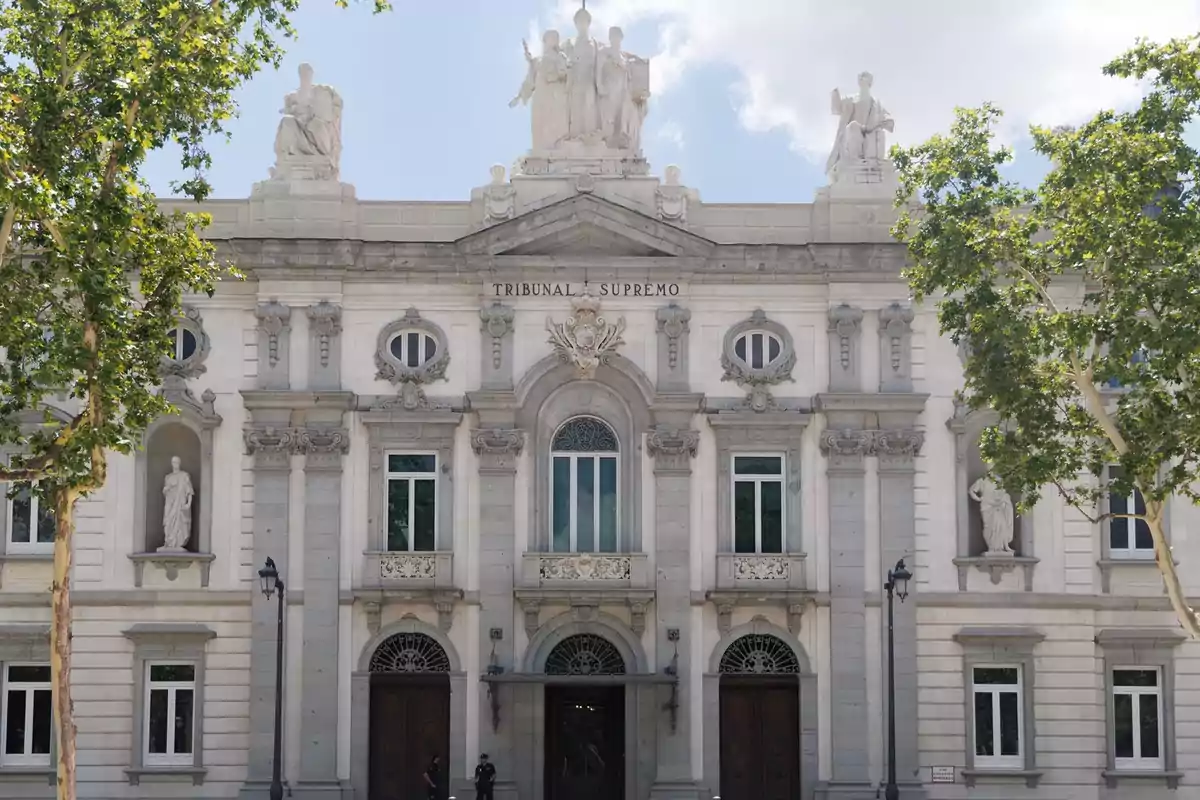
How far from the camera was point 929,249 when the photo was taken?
29.7 metres

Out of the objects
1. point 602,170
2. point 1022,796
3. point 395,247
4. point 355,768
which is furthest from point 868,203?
point 355,768

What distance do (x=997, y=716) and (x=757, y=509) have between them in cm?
649

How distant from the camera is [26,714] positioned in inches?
1428

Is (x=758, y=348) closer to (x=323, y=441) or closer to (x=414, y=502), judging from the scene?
(x=414, y=502)

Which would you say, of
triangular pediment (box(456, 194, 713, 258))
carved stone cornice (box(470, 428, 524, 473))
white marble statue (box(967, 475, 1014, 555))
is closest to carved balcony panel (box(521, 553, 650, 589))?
carved stone cornice (box(470, 428, 524, 473))

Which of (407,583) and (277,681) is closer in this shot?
(277,681)

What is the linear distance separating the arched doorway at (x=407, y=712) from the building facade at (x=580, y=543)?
0.06m

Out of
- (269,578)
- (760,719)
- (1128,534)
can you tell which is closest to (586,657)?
(760,719)

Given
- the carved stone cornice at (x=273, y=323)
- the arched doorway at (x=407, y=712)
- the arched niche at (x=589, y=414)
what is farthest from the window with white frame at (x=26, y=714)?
the arched niche at (x=589, y=414)

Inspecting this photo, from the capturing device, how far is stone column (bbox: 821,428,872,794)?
3594 centimetres

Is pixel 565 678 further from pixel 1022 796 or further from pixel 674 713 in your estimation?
pixel 1022 796

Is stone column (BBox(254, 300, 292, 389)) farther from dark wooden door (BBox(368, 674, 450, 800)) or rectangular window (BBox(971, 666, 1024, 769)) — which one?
rectangular window (BBox(971, 666, 1024, 769))

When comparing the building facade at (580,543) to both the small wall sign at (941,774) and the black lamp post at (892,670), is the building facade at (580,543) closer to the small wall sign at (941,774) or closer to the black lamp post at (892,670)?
the small wall sign at (941,774)

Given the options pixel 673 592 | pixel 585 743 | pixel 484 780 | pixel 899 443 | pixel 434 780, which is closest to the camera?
pixel 484 780
